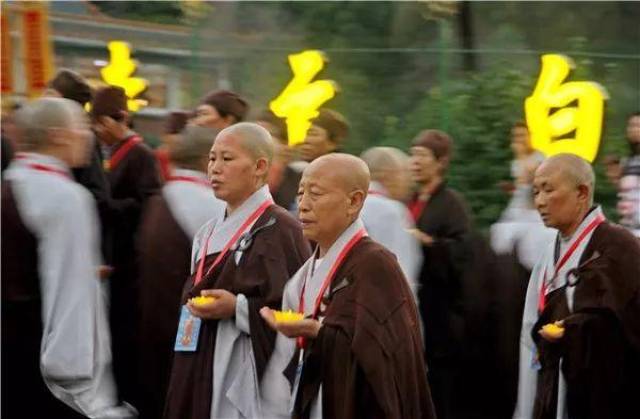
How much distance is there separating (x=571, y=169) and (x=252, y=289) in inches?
62.1

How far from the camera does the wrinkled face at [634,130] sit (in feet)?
32.4

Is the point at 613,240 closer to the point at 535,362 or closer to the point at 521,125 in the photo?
the point at 535,362

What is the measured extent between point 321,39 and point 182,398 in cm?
508

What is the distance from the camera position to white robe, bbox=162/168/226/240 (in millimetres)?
7066

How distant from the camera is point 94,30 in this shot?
38.1 ft

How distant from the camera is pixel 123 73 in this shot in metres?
11.3

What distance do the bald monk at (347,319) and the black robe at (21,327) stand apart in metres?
0.95

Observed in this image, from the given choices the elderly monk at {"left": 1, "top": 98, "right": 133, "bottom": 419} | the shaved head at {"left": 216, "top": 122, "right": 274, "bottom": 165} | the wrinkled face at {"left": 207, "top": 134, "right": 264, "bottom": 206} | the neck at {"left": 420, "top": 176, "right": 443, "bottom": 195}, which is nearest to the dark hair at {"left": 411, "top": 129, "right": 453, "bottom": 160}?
the neck at {"left": 420, "top": 176, "right": 443, "bottom": 195}

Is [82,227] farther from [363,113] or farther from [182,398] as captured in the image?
[363,113]

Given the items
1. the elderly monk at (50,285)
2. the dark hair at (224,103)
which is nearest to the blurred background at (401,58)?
the dark hair at (224,103)

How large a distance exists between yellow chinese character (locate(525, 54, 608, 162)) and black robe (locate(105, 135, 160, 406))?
3.05 metres

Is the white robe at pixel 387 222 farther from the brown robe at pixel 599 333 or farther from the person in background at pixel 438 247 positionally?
the brown robe at pixel 599 333

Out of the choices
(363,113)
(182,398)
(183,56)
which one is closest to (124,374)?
(182,398)

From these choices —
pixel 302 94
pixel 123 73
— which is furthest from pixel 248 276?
pixel 123 73
